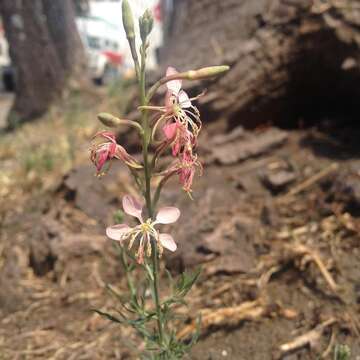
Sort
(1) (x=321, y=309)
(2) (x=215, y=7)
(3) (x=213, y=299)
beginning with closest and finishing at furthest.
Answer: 1. (1) (x=321, y=309)
2. (3) (x=213, y=299)
3. (2) (x=215, y=7)

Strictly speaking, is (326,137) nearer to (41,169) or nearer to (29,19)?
(41,169)

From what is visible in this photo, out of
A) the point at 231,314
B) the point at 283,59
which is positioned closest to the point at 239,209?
the point at 231,314

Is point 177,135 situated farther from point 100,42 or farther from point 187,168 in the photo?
point 100,42

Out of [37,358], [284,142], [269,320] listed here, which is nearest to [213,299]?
[269,320]

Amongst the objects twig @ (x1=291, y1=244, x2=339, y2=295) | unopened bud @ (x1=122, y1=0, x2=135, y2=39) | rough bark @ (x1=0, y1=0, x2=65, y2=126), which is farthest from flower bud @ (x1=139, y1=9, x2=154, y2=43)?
rough bark @ (x1=0, y1=0, x2=65, y2=126)

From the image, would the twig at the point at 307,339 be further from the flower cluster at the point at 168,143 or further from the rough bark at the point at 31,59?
the rough bark at the point at 31,59

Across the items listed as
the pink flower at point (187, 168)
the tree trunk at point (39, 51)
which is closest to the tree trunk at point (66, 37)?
the tree trunk at point (39, 51)
